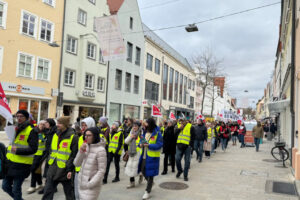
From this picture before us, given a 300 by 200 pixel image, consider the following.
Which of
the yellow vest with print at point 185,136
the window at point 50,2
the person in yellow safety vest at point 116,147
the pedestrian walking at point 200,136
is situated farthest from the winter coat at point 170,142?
the window at point 50,2

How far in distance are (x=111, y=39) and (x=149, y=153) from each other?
5913mm

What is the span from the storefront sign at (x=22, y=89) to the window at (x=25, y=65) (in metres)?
0.87

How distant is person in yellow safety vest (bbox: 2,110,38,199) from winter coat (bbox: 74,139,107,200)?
45.7 inches

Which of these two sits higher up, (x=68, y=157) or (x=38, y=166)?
(x=68, y=157)

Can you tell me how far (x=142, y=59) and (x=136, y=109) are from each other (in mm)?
6133

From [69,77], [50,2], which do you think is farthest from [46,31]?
[69,77]

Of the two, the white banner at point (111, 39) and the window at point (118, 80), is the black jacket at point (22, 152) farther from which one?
the window at point (118, 80)

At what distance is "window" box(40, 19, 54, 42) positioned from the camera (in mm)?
18672

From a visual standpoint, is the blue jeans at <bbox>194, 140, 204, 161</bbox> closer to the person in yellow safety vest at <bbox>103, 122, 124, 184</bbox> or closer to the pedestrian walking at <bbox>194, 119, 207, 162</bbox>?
the pedestrian walking at <bbox>194, 119, 207, 162</bbox>

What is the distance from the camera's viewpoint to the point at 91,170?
3805 millimetres

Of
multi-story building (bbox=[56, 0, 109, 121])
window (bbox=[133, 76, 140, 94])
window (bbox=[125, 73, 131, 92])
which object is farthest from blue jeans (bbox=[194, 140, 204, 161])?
window (bbox=[133, 76, 140, 94])

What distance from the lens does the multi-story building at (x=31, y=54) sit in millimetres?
16266

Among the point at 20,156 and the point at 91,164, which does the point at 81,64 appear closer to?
the point at 20,156

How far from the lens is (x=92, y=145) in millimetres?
3857
